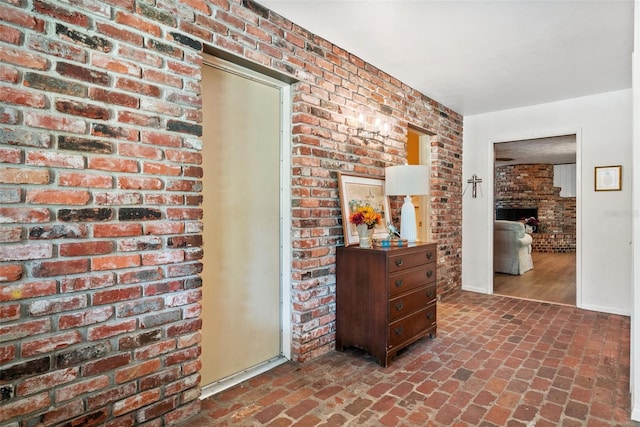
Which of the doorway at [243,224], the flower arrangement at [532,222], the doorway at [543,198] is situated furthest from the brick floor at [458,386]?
the flower arrangement at [532,222]

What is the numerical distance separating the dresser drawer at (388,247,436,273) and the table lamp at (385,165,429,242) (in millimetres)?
178

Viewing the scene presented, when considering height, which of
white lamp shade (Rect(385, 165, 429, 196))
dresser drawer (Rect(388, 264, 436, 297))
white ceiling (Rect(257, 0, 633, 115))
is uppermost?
white ceiling (Rect(257, 0, 633, 115))

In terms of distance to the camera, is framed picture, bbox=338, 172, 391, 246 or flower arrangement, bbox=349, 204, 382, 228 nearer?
flower arrangement, bbox=349, 204, 382, 228

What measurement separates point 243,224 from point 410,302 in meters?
1.46

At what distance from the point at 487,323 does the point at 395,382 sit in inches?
65.6

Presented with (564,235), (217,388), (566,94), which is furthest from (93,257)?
(564,235)

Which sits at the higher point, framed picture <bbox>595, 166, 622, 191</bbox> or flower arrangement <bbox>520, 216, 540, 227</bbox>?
framed picture <bbox>595, 166, 622, 191</bbox>

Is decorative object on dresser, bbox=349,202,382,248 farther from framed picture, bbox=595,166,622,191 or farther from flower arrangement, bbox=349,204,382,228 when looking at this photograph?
framed picture, bbox=595,166,622,191

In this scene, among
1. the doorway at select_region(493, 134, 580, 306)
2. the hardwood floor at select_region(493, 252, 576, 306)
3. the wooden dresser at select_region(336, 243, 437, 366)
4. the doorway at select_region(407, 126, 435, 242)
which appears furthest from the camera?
the doorway at select_region(493, 134, 580, 306)

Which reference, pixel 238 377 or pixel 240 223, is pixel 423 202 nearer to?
pixel 240 223

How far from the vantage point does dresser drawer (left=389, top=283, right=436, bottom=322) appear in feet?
8.47

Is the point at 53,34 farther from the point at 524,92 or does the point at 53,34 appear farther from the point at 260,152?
the point at 524,92

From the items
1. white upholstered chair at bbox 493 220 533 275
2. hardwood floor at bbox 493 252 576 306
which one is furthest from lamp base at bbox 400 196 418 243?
white upholstered chair at bbox 493 220 533 275

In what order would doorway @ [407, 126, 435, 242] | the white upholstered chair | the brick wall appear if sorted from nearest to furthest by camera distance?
the brick wall
doorway @ [407, 126, 435, 242]
the white upholstered chair
